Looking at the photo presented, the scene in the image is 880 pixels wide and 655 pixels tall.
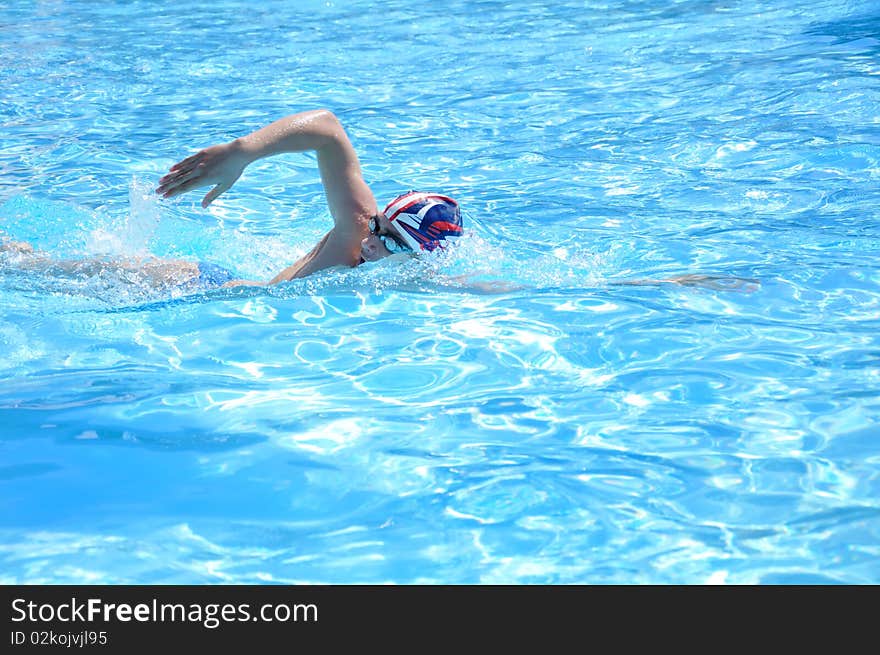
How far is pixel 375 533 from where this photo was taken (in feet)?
10.7

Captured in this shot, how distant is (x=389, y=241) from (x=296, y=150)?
67cm

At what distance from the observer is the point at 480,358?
14.8 ft

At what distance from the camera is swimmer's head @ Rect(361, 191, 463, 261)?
504 centimetres

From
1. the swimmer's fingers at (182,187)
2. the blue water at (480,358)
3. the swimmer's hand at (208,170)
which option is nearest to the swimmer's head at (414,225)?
the blue water at (480,358)

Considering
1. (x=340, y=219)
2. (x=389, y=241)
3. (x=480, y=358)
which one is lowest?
(x=480, y=358)

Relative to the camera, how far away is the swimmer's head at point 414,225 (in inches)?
198

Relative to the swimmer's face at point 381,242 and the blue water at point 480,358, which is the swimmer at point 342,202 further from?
the blue water at point 480,358

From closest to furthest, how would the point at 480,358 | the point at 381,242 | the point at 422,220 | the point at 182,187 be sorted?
1. the point at 480,358
2. the point at 182,187
3. the point at 422,220
4. the point at 381,242

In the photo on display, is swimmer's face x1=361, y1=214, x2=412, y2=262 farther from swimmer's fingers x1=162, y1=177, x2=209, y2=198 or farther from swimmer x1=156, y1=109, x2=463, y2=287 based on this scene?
swimmer's fingers x1=162, y1=177, x2=209, y2=198

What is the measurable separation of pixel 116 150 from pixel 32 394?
5138 millimetres

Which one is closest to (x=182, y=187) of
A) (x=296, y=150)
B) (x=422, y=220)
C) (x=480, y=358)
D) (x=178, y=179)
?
(x=178, y=179)

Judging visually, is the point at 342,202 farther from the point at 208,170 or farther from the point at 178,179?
the point at 178,179

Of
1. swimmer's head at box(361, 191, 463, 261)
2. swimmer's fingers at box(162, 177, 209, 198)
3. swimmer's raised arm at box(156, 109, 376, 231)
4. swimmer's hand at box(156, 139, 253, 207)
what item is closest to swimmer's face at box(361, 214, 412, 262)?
swimmer's head at box(361, 191, 463, 261)
